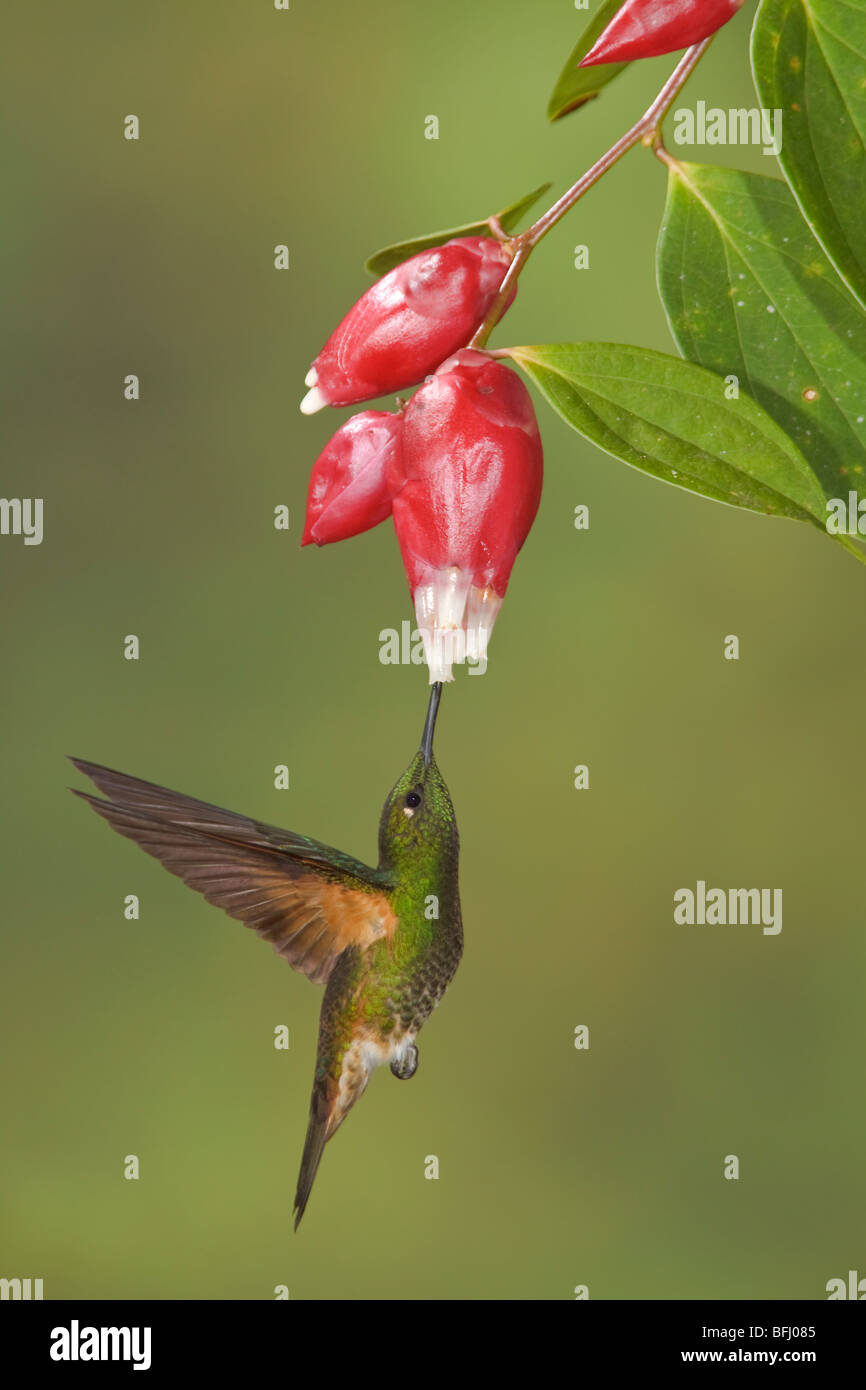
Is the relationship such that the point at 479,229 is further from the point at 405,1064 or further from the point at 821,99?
the point at 405,1064

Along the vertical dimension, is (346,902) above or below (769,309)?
below

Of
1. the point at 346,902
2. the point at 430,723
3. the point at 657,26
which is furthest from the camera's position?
the point at 346,902

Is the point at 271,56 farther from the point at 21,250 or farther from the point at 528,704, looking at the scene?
the point at 528,704

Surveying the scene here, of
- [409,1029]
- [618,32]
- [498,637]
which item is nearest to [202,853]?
[409,1029]

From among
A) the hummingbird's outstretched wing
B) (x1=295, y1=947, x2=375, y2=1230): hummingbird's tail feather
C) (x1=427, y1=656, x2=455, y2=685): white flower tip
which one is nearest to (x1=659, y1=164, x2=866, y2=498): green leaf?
(x1=427, y1=656, x2=455, y2=685): white flower tip

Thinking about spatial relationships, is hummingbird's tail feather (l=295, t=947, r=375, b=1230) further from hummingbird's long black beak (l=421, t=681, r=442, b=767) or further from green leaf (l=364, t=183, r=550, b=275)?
green leaf (l=364, t=183, r=550, b=275)

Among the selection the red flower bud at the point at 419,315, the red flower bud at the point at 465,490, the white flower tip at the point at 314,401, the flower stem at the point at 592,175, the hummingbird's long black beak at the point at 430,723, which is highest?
the flower stem at the point at 592,175

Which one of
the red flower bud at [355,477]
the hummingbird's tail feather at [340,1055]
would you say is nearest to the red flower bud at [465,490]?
the red flower bud at [355,477]

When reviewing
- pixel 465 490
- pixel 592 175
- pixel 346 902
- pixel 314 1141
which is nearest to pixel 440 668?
pixel 465 490

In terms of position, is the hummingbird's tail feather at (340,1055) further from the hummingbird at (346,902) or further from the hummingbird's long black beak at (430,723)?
the hummingbird's long black beak at (430,723)
